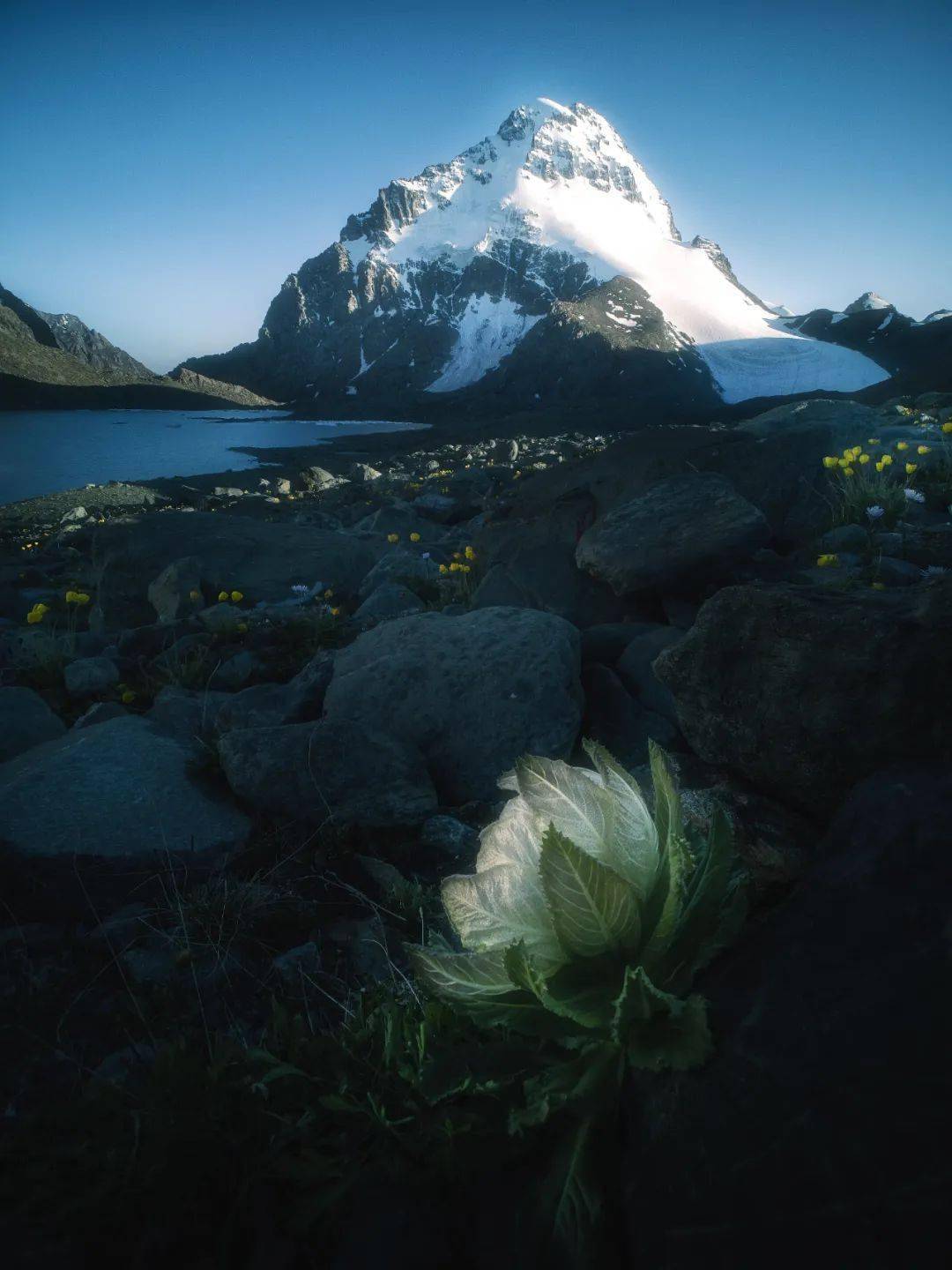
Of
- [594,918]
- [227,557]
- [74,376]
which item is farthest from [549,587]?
[74,376]

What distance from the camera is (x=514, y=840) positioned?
4.35ft

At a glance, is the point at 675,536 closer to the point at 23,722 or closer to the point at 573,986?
the point at 573,986

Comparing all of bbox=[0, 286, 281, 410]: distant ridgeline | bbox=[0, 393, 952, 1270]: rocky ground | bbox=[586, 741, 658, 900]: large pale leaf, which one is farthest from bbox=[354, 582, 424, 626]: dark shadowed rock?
bbox=[0, 286, 281, 410]: distant ridgeline

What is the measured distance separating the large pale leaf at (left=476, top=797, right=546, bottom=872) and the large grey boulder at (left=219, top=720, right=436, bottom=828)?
1.51m

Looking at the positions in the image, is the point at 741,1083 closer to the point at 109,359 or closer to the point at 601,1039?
the point at 601,1039

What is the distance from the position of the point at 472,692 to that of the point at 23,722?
2.67m

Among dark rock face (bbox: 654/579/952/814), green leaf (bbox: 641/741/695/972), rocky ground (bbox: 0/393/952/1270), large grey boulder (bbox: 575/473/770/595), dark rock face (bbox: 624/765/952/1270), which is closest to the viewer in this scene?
dark rock face (bbox: 624/765/952/1270)

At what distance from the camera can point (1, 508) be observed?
65.7 feet

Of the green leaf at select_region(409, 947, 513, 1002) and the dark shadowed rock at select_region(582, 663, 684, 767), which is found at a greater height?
the green leaf at select_region(409, 947, 513, 1002)

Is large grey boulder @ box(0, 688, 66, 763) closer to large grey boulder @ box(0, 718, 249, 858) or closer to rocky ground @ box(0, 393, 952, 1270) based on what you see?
rocky ground @ box(0, 393, 952, 1270)

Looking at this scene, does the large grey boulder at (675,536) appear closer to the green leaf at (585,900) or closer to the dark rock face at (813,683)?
the dark rock face at (813,683)

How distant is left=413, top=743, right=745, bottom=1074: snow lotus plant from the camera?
3.33 feet

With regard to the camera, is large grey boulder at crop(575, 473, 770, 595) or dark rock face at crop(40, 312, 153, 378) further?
dark rock face at crop(40, 312, 153, 378)

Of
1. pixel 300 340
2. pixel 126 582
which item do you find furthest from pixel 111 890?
pixel 300 340
